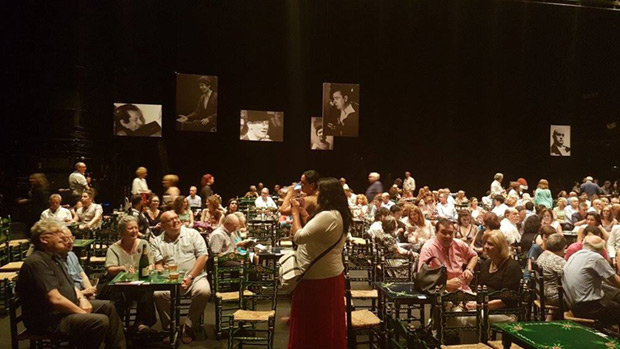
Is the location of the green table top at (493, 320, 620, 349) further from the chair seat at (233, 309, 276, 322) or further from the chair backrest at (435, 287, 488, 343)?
the chair seat at (233, 309, 276, 322)

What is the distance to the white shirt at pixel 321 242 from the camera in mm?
3195

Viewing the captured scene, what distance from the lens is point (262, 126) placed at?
16172mm

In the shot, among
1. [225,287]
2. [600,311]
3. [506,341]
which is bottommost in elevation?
[225,287]

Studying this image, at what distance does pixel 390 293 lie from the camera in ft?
14.0

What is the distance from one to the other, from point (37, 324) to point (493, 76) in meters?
16.5

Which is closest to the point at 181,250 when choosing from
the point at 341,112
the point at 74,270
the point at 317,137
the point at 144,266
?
the point at 144,266

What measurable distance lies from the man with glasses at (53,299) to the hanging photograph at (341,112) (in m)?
11.6

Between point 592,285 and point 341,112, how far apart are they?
441 inches

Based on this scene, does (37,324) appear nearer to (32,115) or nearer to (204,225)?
(204,225)

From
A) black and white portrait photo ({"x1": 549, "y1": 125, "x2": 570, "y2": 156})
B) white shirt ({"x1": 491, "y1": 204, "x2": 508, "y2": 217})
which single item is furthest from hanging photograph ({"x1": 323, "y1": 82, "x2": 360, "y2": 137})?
black and white portrait photo ({"x1": 549, "y1": 125, "x2": 570, "y2": 156})

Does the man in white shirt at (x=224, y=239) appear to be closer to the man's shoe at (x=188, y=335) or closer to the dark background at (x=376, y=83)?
the man's shoe at (x=188, y=335)

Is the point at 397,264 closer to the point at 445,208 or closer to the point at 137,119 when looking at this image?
the point at 445,208

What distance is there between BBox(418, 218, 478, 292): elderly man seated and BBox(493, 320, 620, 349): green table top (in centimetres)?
120

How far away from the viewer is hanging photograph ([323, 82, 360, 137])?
1502 cm
